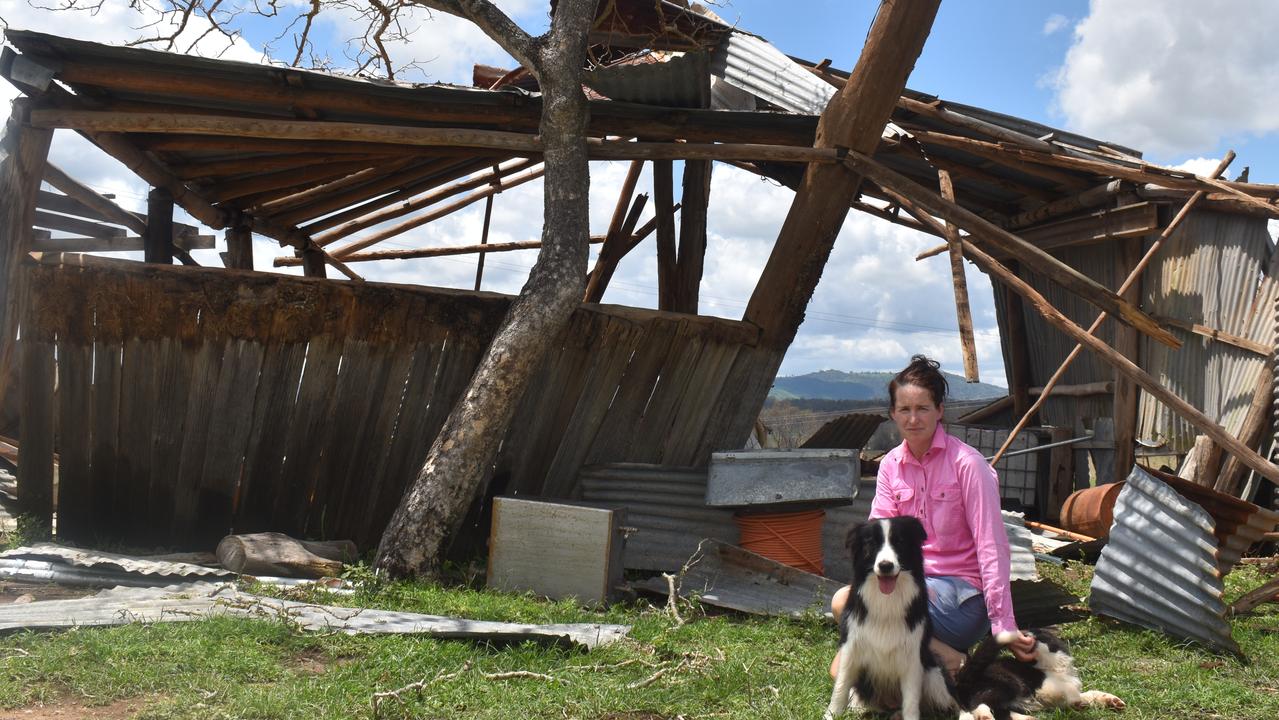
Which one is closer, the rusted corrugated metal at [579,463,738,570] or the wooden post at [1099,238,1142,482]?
the rusted corrugated metal at [579,463,738,570]

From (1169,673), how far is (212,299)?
657 cm

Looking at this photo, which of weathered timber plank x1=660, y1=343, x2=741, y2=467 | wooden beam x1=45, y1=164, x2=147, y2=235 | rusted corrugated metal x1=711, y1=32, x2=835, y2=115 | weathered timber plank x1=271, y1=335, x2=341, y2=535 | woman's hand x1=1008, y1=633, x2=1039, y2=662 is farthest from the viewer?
wooden beam x1=45, y1=164, x2=147, y2=235

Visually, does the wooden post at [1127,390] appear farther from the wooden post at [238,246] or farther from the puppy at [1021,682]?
the wooden post at [238,246]

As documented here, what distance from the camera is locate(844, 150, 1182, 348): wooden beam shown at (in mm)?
7020

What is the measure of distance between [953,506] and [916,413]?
431 millimetres

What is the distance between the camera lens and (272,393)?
757cm

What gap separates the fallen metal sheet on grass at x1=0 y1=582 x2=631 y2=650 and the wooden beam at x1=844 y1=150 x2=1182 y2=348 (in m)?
3.96

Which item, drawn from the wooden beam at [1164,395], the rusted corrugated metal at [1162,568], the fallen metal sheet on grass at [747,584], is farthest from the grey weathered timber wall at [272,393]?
the rusted corrugated metal at [1162,568]

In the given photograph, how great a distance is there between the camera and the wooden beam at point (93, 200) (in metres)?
11.8

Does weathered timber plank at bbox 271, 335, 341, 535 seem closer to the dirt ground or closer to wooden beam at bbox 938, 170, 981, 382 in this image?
the dirt ground

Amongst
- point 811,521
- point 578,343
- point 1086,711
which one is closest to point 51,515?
point 578,343

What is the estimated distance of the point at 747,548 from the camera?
733 cm

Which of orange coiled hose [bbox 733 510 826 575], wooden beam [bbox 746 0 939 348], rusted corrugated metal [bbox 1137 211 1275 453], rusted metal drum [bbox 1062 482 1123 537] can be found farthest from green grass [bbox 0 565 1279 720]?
rusted corrugated metal [bbox 1137 211 1275 453]

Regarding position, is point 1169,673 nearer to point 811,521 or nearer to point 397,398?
point 811,521
